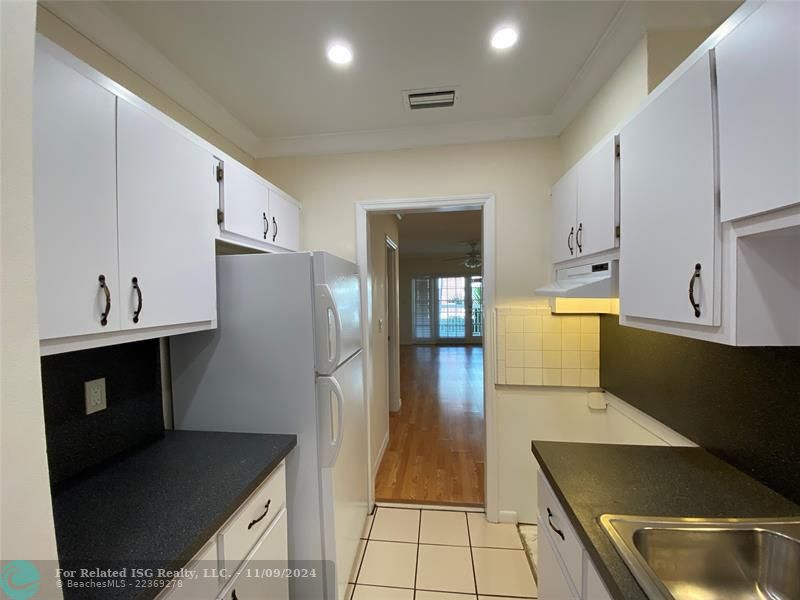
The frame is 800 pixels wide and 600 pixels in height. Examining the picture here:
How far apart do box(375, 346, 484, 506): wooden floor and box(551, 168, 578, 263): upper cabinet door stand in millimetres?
1853

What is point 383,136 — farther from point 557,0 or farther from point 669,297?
point 669,297

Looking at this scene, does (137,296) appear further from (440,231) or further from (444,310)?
(444,310)

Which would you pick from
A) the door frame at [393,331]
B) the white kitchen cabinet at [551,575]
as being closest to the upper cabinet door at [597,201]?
the white kitchen cabinet at [551,575]

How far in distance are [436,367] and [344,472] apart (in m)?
5.49

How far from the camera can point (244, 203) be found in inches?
67.9

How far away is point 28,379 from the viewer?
0.52 m

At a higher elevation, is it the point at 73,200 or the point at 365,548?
the point at 73,200

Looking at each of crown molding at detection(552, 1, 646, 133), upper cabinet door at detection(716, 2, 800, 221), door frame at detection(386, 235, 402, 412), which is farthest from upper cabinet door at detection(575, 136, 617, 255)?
door frame at detection(386, 235, 402, 412)

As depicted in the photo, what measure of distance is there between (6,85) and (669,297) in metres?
1.52

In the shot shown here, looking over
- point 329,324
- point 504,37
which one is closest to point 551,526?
point 329,324

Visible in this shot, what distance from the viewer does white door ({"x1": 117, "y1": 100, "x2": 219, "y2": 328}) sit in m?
1.08

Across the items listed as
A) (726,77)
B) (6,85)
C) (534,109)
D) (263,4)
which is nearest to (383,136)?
(534,109)

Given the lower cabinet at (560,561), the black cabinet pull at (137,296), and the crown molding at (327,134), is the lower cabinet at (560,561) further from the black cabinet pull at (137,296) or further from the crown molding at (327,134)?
the crown molding at (327,134)

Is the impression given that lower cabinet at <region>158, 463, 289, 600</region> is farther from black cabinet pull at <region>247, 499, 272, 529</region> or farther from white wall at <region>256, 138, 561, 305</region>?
white wall at <region>256, 138, 561, 305</region>
